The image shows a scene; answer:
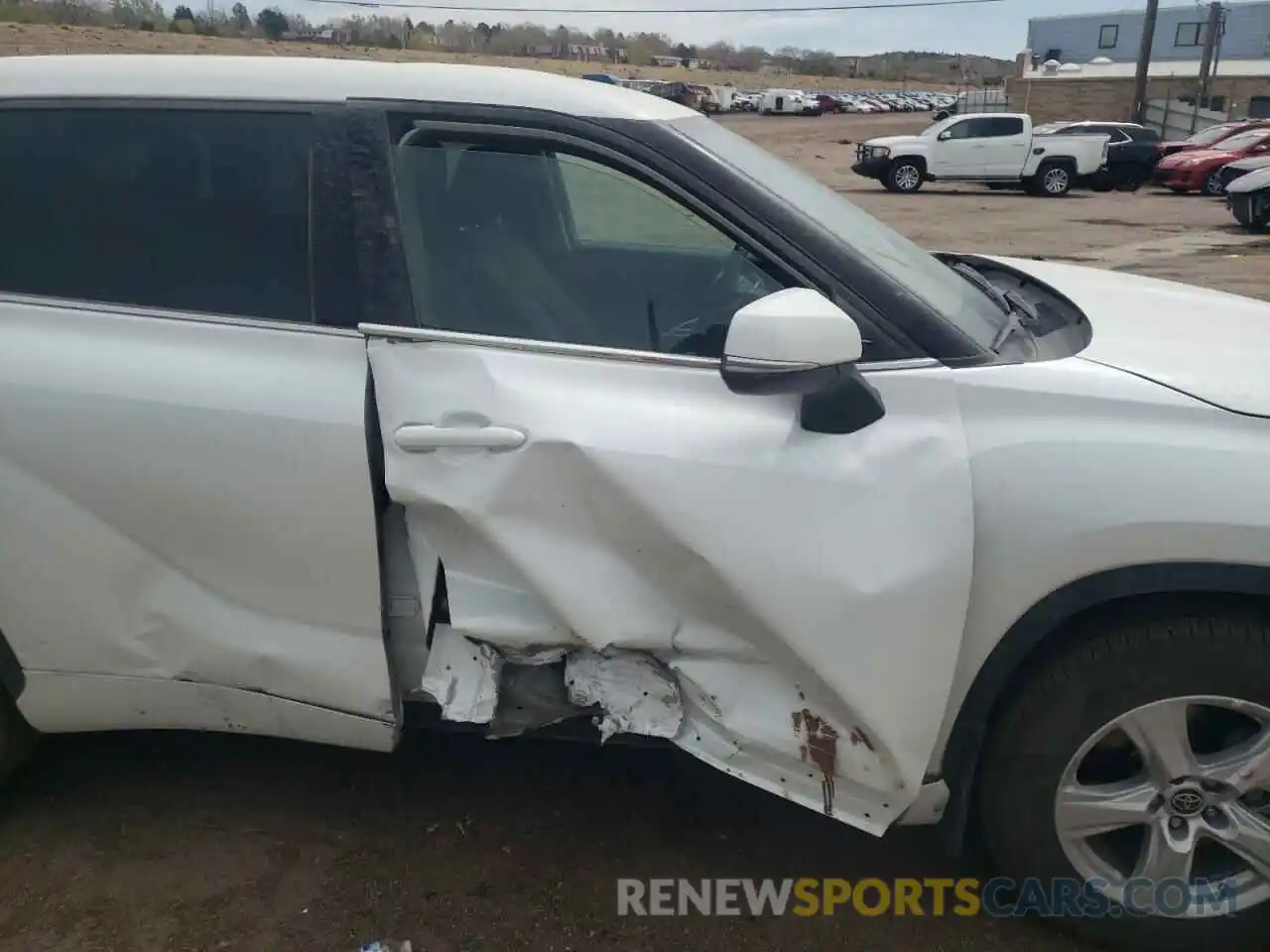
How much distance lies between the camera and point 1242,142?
23594 millimetres

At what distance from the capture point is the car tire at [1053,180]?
2412 centimetres

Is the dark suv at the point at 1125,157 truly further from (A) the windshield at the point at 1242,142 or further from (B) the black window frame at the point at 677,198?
(B) the black window frame at the point at 677,198

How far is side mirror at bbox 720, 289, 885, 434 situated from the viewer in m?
1.91

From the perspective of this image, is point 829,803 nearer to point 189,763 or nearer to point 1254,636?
point 1254,636

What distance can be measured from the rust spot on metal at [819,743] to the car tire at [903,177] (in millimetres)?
24214

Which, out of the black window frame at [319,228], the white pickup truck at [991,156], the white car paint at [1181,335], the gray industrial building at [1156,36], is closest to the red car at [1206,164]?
the white pickup truck at [991,156]

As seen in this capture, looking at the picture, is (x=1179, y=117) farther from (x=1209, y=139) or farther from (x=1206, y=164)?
(x=1206, y=164)

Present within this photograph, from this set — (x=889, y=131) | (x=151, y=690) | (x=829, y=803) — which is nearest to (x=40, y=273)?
(x=151, y=690)

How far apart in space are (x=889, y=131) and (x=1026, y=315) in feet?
153

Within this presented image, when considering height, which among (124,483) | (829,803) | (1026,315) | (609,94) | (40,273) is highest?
(609,94)

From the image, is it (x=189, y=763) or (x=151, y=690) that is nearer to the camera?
(x=151, y=690)

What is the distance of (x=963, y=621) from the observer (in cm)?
200

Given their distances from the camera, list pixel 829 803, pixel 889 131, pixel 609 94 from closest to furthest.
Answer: pixel 829 803 → pixel 609 94 → pixel 889 131

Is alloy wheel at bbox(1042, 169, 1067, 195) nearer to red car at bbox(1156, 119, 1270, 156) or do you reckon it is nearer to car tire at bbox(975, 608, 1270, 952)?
red car at bbox(1156, 119, 1270, 156)
